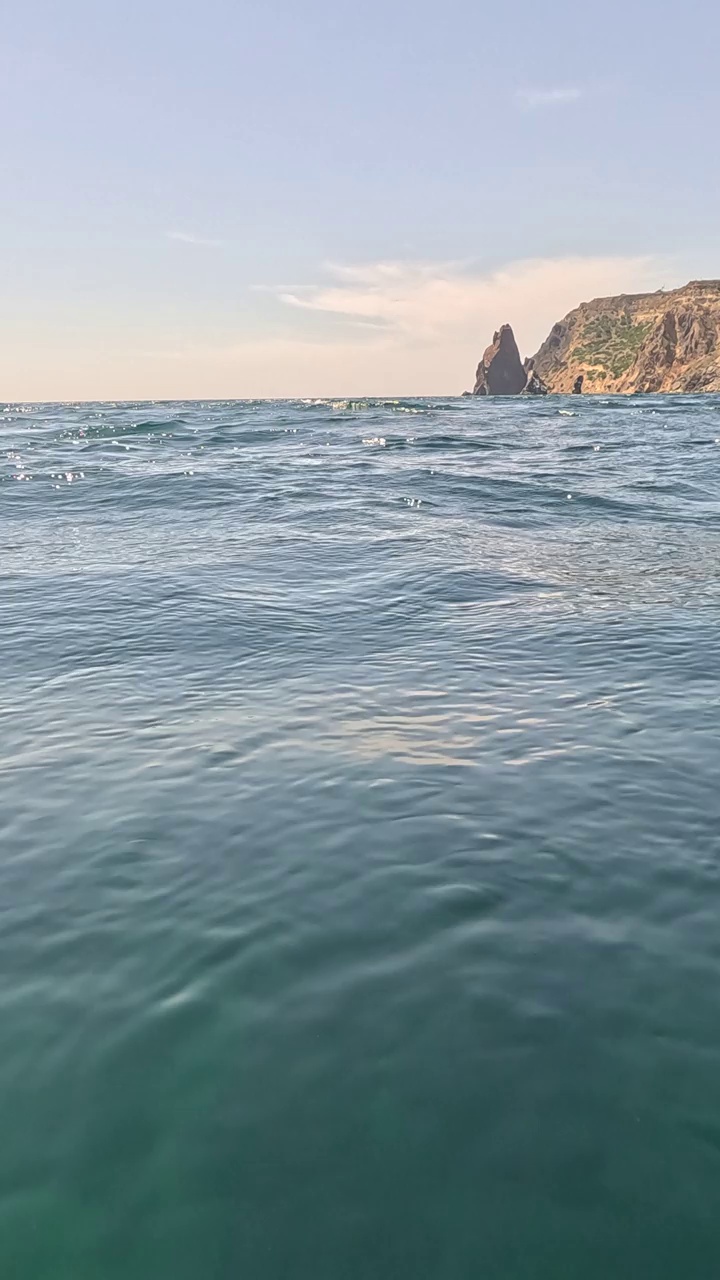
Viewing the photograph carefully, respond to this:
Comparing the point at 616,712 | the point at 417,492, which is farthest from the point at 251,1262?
the point at 417,492

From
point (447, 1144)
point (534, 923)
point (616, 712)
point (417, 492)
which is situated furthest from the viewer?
point (417, 492)

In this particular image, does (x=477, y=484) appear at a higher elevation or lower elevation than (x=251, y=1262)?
higher

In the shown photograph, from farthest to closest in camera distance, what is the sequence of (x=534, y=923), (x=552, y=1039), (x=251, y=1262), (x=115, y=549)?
(x=115, y=549) < (x=534, y=923) < (x=552, y=1039) < (x=251, y=1262)

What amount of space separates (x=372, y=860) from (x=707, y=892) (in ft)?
7.92

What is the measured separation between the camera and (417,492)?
28.4m

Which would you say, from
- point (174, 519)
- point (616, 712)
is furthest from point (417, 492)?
point (616, 712)

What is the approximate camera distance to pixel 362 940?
5.72 m

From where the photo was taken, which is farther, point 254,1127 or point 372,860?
point 372,860

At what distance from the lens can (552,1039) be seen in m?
4.80

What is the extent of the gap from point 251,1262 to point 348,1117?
0.83 metres

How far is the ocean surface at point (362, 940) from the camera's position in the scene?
12.6 ft

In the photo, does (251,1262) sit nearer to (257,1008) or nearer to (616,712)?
(257,1008)

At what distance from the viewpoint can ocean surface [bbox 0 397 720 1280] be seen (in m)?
3.84

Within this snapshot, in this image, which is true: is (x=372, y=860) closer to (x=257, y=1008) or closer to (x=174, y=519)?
(x=257, y=1008)
